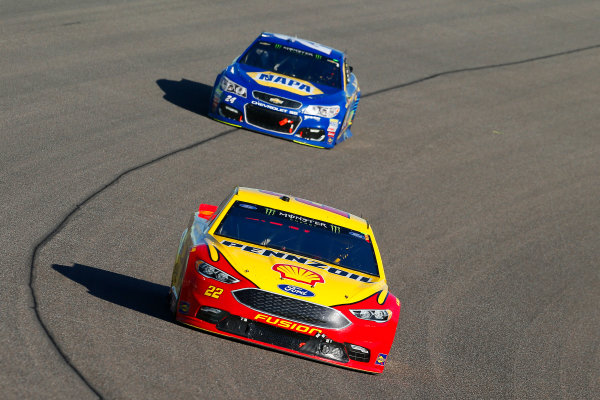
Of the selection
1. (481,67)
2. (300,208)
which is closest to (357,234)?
(300,208)

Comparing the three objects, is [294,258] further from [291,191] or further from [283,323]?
[291,191]

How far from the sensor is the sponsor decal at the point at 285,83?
16.9m

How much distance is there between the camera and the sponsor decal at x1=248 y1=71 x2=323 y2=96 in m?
16.9

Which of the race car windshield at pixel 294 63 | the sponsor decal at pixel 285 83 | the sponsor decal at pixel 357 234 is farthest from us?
the race car windshield at pixel 294 63

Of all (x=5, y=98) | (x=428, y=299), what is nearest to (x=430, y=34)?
(x=5, y=98)

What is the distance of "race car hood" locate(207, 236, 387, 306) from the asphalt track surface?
59 centimetres

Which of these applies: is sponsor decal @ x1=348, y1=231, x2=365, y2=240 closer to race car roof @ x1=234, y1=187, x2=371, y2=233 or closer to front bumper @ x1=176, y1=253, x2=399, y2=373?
race car roof @ x1=234, y1=187, x2=371, y2=233

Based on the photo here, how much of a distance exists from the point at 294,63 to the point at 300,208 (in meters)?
8.15

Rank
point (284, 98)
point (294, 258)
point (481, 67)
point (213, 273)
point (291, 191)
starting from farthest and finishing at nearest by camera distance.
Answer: point (481, 67)
point (284, 98)
point (291, 191)
point (294, 258)
point (213, 273)

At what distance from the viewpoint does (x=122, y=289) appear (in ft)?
31.6

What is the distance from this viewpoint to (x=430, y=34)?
28.3m

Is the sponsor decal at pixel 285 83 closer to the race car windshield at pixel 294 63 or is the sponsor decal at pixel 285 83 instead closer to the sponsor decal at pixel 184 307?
the race car windshield at pixel 294 63

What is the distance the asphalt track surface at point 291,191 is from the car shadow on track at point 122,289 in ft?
0.09

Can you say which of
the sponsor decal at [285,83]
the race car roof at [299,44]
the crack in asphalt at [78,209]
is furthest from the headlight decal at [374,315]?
the race car roof at [299,44]
